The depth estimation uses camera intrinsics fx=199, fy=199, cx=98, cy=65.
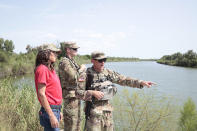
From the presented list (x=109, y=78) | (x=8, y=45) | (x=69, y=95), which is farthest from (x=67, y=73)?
(x=8, y=45)

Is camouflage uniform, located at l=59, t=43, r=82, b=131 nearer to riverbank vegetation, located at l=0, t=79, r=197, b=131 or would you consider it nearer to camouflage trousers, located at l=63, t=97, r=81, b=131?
camouflage trousers, located at l=63, t=97, r=81, b=131

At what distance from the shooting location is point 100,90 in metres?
2.46

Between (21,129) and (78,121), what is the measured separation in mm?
1466

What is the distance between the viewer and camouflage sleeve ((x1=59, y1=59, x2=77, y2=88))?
2.82 m

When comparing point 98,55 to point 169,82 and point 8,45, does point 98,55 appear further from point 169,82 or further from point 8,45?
point 8,45

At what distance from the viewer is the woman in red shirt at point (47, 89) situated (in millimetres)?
2047

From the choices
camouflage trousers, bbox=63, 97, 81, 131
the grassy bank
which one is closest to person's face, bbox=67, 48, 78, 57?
camouflage trousers, bbox=63, 97, 81, 131

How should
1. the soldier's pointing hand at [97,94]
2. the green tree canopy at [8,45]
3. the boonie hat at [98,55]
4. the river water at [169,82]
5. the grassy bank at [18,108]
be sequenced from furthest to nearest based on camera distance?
the green tree canopy at [8,45] < the river water at [169,82] < the grassy bank at [18,108] < the boonie hat at [98,55] < the soldier's pointing hand at [97,94]

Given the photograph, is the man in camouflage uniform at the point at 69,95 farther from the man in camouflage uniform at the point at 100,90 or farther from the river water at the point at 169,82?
the river water at the point at 169,82

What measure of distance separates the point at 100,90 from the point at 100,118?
1.10 feet

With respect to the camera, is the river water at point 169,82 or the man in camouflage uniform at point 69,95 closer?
the man in camouflage uniform at point 69,95

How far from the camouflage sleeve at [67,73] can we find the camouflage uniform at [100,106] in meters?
0.35

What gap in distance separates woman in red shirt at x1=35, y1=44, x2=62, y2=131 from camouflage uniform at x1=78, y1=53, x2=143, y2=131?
0.39 m

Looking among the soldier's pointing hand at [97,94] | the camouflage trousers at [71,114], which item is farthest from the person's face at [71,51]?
the soldier's pointing hand at [97,94]
